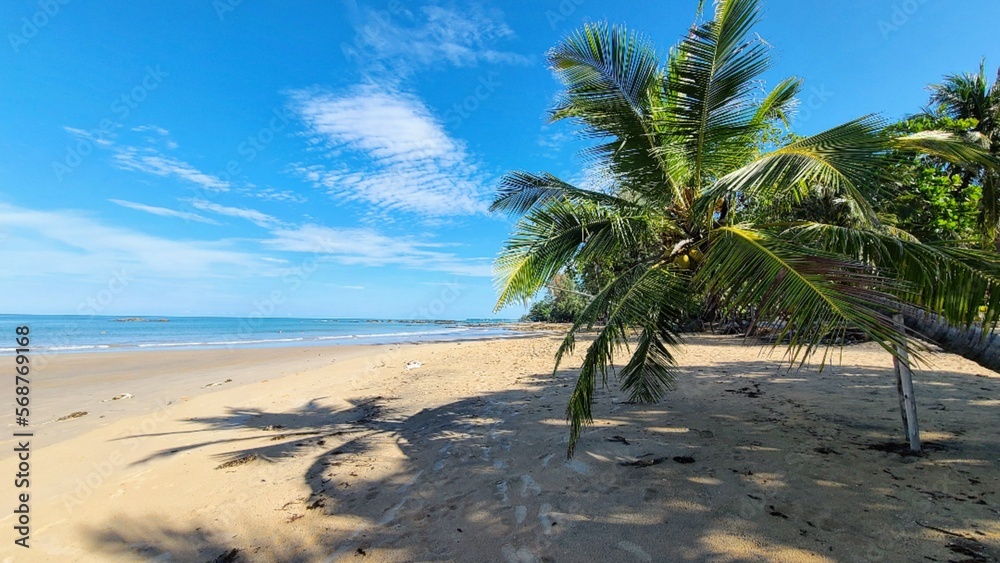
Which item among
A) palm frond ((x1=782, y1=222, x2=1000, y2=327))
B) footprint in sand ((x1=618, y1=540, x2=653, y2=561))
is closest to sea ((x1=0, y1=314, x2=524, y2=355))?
footprint in sand ((x1=618, y1=540, x2=653, y2=561))

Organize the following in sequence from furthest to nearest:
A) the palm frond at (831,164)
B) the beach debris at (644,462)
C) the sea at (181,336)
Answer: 1. the sea at (181,336)
2. the beach debris at (644,462)
3. the palm frond at (831,164)

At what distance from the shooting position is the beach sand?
2.70 m

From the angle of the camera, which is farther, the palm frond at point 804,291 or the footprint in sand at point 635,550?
the footprint in sand at point 635,550

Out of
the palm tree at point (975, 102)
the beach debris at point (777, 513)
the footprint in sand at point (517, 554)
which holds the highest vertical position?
the palm tree at point (975, 102)

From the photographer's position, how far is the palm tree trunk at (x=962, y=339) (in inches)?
114

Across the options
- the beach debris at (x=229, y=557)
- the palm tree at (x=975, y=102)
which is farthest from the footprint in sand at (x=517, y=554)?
the palm tree at (x=975, y=102)

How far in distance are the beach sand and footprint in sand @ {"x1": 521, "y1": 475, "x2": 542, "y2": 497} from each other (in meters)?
0.02

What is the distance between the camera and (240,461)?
179 inches

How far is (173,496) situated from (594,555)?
3.74 metres

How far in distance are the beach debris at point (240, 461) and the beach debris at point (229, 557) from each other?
1.79 m

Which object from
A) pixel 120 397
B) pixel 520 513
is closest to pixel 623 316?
pixel 520 513

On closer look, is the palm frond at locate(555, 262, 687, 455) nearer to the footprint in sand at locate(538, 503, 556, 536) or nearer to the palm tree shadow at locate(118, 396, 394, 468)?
the footprint in sand at locate(538, 503, 556, 536)

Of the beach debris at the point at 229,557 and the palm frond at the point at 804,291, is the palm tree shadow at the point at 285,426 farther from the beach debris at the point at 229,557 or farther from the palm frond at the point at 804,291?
the palm frond at the point at 804,291

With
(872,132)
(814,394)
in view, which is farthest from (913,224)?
(872,132)
